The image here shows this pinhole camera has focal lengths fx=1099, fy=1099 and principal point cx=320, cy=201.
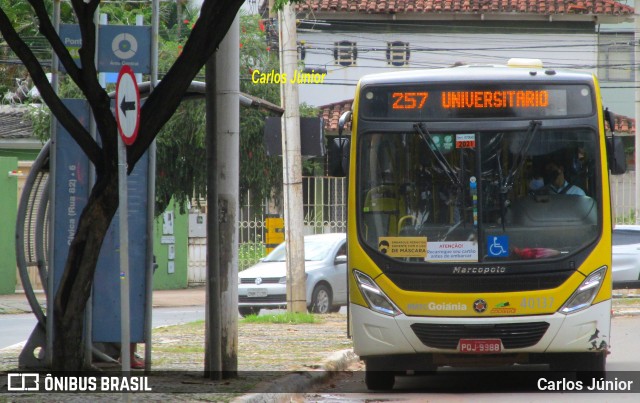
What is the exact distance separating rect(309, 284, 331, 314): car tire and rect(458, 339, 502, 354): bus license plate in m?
11.0

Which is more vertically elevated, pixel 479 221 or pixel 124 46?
pixel 124 46

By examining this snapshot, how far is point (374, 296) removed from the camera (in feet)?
35.0

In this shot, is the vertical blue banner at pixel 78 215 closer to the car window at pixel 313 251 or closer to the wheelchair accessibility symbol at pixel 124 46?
the wheelchair accessibility symbol at pixel 124 46

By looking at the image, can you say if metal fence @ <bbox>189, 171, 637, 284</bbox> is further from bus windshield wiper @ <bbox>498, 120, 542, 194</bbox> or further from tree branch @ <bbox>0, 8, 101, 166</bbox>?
tree branch @ <bbox>0, 8, 101, 166</bbox>

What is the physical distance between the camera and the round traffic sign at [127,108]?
26.4ft

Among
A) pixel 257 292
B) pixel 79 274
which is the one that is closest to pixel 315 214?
pixel 257 292

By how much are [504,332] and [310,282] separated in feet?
36.3

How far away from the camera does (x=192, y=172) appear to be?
26969mm

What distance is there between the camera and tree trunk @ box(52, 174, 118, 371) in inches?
380

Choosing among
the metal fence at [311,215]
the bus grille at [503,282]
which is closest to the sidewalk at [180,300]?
the metal fence at [311,215]

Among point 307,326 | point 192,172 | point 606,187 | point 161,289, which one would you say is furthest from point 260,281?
point 606,187

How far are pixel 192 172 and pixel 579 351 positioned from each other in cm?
1764

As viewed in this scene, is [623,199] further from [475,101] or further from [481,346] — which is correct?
[481,346]

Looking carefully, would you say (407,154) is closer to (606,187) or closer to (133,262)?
(606,187)
